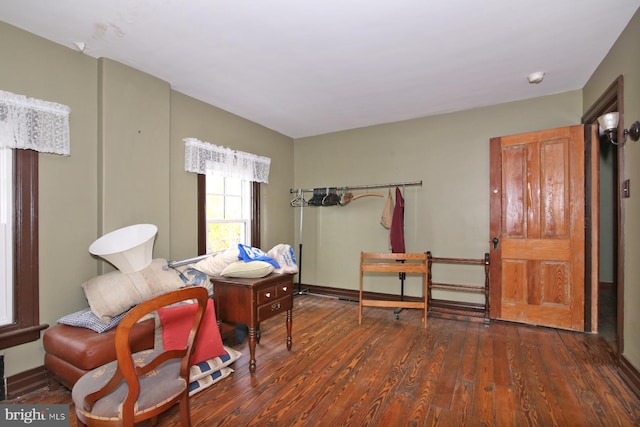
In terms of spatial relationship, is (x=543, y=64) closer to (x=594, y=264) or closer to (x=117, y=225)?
(x=594, y=264)

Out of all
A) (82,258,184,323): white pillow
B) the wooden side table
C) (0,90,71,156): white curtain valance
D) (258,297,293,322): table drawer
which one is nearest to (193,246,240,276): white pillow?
the wooden side table

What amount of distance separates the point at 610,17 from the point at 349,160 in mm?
3043

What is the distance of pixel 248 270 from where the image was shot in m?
2.56

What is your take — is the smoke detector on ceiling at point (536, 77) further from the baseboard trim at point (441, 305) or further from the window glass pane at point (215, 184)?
the window glass pane at point (215, 184)

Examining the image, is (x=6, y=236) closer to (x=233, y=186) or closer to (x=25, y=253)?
(x=25, y=253)

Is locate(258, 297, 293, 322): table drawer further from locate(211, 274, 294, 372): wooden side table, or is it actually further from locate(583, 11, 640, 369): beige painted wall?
locate(583, 11, 640, 369): beige painted wall

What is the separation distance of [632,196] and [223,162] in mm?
3744

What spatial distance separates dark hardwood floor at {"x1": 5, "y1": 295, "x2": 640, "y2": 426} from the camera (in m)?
1.86

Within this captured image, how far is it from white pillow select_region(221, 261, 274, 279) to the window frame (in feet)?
4.36

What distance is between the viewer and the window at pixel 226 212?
349cm

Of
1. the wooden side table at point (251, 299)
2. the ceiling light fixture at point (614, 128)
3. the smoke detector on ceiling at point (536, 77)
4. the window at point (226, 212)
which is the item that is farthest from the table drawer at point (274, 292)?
the smoke detector on ceiling at point (536, 77)

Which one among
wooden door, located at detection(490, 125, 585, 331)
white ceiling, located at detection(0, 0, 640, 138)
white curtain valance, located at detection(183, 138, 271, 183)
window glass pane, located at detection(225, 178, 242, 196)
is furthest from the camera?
window glass pane, located at detection(225, 178, 242, 196)

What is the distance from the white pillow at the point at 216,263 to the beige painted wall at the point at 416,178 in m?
2.11

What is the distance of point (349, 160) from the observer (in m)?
4.67
